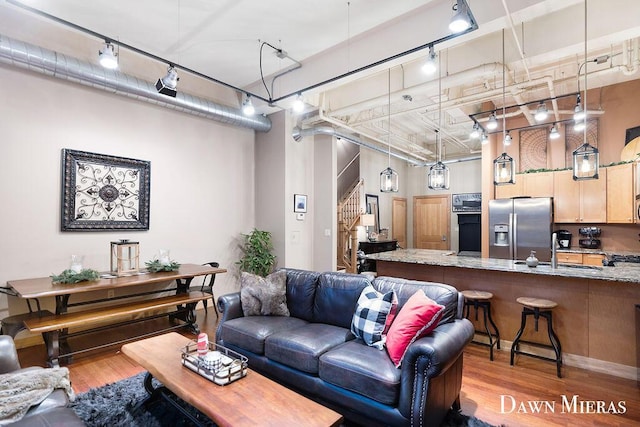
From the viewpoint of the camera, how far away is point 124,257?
4137 mm

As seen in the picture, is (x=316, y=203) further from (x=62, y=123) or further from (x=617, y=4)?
(x=617, y=4)

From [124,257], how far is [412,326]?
3661 mm

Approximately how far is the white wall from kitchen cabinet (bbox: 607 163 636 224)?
5.70 m

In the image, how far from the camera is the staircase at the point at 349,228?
7.53 meters

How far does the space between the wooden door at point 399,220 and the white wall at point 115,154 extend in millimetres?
4640

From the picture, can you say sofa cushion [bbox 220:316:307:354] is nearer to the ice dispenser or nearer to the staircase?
the ice dispenser

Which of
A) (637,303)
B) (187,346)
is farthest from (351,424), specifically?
(637,303)

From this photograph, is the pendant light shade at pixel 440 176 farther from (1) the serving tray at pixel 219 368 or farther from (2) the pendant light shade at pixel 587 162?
(1) the serving tray at pixel 219 368

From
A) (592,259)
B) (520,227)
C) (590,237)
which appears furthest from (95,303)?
(590,237)

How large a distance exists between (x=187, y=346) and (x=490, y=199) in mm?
5604

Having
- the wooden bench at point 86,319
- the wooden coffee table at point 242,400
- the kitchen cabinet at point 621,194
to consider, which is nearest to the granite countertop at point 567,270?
the kitchen cabinet at point 621,194

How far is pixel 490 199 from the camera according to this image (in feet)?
19.6

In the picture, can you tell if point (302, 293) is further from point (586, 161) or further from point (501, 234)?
point (501, 234)

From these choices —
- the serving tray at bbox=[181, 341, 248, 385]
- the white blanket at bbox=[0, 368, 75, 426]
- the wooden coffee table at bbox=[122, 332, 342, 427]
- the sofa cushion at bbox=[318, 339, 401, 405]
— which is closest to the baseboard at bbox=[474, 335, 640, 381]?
the sofa cushion at bbox=[318, 339, 401, 405]
